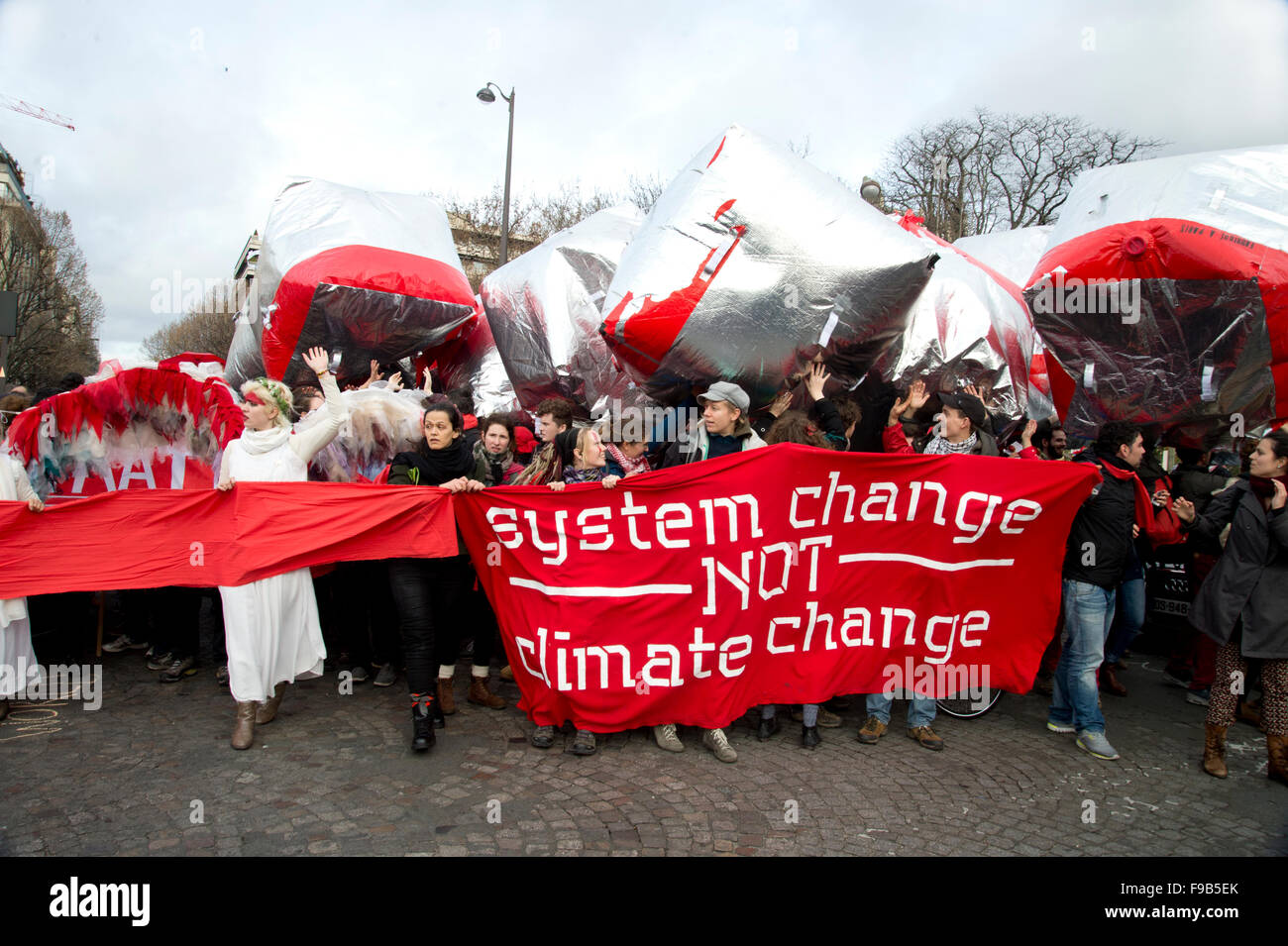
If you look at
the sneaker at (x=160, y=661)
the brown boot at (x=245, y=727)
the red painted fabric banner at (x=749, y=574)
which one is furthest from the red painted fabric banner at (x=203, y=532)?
the sneaker at (x=160, y=661)

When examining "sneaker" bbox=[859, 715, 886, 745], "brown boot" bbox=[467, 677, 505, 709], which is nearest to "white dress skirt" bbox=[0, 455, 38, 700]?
"brown boot" bbox=[467, 677, 505, 709]

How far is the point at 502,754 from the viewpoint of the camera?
12.9 ft

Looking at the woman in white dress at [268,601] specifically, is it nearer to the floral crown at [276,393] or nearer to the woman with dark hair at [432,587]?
the floral crown at [276,393]

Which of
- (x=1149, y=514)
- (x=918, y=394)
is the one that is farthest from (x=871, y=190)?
(x=1149, y=514)

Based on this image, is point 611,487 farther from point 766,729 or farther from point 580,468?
point 766,729

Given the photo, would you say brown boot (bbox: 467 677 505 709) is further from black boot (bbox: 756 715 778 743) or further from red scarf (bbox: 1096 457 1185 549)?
red scarf (bbox: 1096 457 1185 549)

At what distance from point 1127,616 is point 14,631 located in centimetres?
663

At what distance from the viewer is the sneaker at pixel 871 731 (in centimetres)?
432

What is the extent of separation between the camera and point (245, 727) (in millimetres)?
3916

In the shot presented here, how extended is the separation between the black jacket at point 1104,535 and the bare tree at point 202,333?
268 inches

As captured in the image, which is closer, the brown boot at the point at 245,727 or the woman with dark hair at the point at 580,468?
the brown boot at the point at 245,727

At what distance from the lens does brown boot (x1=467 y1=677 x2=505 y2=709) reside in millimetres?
4539

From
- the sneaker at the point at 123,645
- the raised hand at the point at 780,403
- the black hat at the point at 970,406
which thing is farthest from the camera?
the sneaker at the point at 123,645

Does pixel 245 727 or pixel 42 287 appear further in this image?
pixel 42 287
